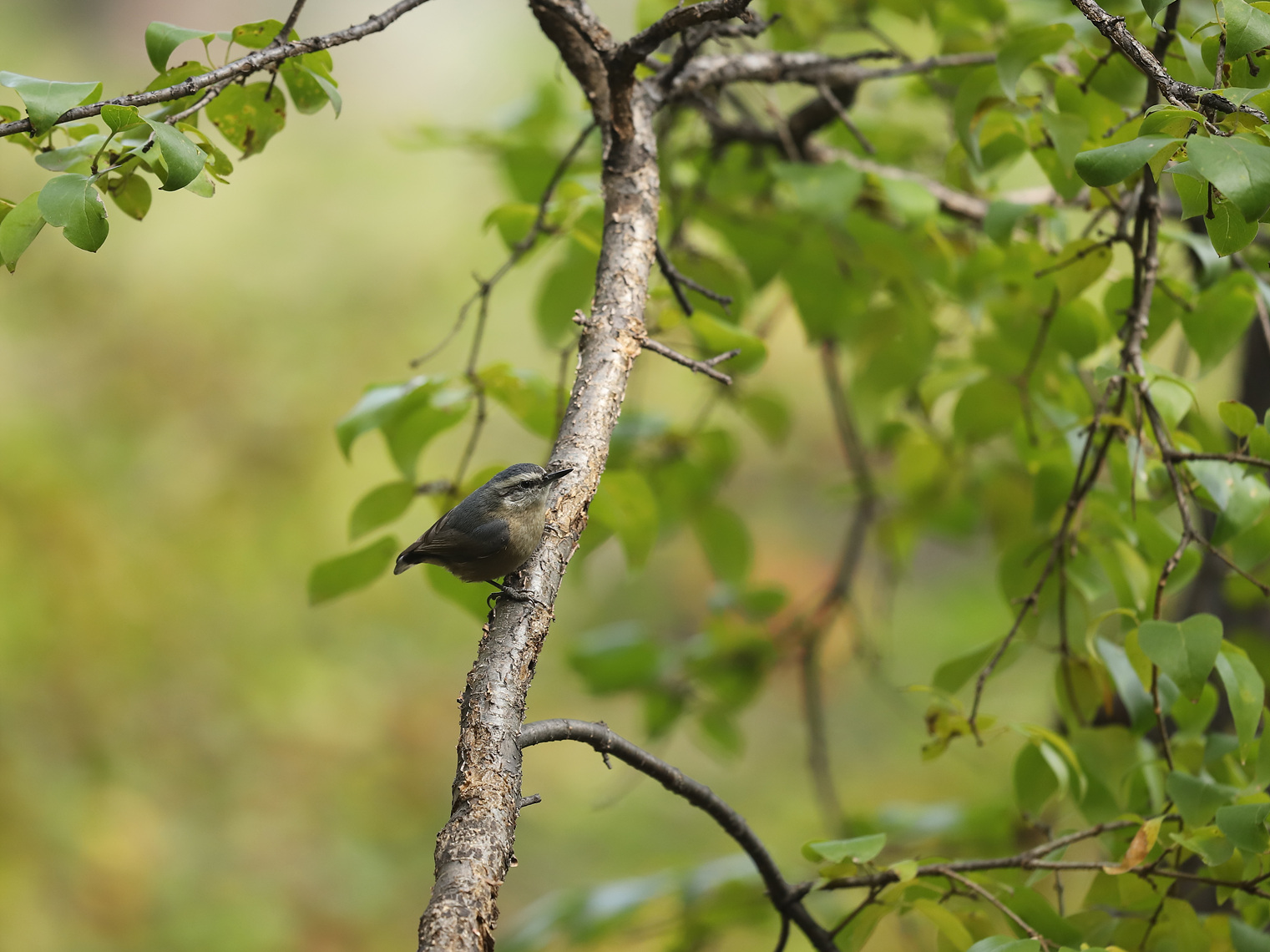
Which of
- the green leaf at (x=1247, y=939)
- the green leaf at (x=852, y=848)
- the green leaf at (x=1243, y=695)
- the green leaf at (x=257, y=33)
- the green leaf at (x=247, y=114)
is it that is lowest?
the green leaf at (x=1247, y=939)

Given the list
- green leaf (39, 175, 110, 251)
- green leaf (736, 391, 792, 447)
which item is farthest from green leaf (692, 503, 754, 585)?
green leaf (39, 175, 110, 251)

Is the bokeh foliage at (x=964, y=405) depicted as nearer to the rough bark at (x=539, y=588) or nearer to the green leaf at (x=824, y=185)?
the green leaf at (x=824, y=185)

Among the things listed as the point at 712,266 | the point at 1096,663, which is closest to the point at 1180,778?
the point at 1096,663

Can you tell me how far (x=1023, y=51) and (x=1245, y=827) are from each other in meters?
0.87

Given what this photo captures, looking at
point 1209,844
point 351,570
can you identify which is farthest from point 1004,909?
point 351,570

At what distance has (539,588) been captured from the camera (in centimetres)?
90

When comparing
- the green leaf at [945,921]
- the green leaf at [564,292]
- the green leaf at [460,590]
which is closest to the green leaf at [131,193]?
the green leaf at [460,590]

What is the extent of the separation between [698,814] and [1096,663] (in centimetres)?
328

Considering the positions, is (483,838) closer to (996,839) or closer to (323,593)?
(323,593)

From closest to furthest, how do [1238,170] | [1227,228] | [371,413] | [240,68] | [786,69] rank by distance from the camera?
[1238,170], [1227,228], [240,68], [371,413], [786,69]

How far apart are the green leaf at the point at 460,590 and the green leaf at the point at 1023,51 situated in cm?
93

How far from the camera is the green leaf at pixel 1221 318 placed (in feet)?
4.04

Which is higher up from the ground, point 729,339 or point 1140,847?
point 729,339

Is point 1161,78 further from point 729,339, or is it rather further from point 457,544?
point 457,544
